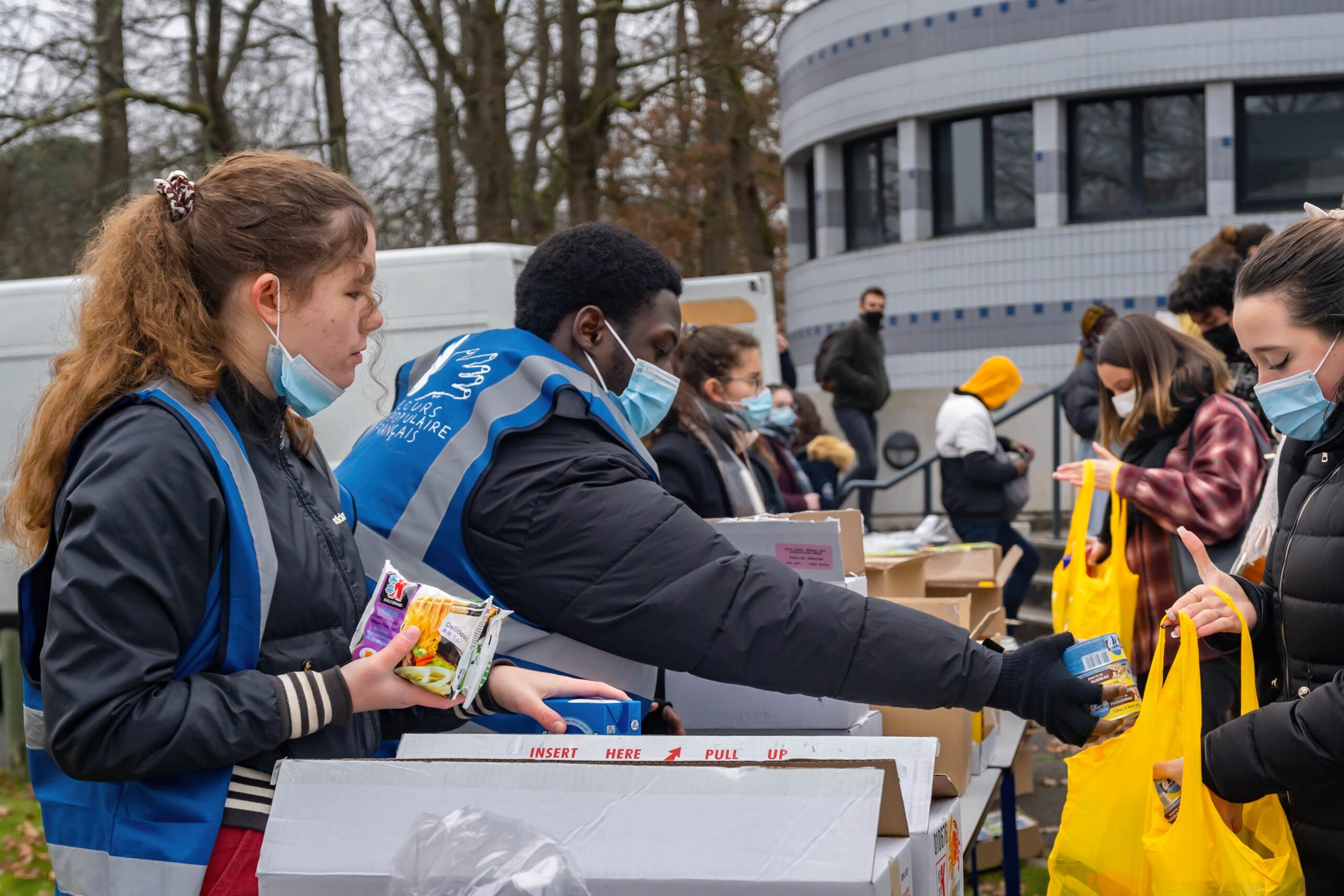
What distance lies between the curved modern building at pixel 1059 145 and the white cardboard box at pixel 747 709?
1200 centimetres

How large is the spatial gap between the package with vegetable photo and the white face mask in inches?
124

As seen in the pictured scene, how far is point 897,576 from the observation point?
3930 millimetres

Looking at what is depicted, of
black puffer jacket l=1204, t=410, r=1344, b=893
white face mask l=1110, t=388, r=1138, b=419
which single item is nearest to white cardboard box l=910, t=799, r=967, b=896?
black puffer jacket l=1204, t=410, r=1344, b=893

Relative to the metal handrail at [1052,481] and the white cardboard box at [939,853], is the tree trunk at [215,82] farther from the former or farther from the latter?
the white cardboard box at [939,853]

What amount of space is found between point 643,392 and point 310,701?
1311 millimetres

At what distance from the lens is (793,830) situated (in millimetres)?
1507

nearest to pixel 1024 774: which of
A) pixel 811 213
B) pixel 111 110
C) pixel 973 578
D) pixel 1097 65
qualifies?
pixel 973 578

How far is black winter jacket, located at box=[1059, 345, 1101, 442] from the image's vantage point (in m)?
6.83

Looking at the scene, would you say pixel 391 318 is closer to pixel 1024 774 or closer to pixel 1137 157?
pixel 1024 774

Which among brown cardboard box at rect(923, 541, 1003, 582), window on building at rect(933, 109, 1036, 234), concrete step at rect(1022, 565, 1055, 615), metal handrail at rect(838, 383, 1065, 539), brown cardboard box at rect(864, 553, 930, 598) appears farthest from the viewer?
window on building at rect(933, 109, 1036, 234)

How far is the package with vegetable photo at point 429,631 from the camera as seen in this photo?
5.81ft

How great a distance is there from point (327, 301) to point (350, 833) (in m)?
0.78

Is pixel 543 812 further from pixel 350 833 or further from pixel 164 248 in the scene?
pixel 164 248

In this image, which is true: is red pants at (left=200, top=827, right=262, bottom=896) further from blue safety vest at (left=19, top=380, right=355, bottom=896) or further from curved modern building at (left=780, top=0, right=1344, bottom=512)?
curved modern building at (left=780, top=0, right=1344, bottom=512)
